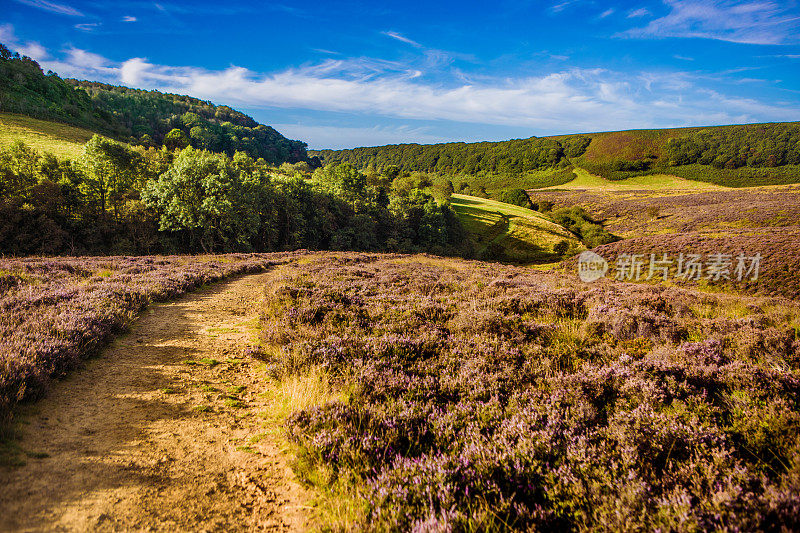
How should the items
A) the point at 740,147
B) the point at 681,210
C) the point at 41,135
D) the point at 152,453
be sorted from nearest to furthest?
the point at 152,453
the point at 41,135
the point at 681,210
the point at 740,147

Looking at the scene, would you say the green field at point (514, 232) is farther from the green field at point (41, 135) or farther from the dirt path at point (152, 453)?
the green field at point (41, 135)

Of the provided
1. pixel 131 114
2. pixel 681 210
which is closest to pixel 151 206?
pixel 681 210

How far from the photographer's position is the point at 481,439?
11.4 ft

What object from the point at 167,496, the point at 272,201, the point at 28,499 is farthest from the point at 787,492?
the point at 272,201

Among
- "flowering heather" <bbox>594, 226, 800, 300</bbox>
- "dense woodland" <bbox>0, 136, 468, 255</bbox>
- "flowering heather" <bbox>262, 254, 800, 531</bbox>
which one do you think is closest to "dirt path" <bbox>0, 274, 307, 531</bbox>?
"flowering heather" <bbox>262, 254, 800, 531</bbox>

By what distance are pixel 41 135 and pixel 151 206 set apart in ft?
131

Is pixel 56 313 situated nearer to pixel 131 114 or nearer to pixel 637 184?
pixel 637 184

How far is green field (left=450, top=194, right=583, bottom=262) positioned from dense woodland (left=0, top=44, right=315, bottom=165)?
3610 inches

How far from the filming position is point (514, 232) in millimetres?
61875

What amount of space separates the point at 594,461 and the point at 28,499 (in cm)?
496

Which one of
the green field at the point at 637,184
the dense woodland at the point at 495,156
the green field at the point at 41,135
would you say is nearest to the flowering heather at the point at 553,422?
the green field at the point at 41,135

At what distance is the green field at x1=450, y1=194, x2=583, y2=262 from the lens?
55.3 metres

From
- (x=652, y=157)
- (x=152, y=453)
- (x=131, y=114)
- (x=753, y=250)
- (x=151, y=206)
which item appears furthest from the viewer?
(x=652, y=157)

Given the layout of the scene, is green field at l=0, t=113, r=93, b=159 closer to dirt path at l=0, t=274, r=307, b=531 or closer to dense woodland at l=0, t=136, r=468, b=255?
dense woodland at l=0, t=136, r=468, b=255
